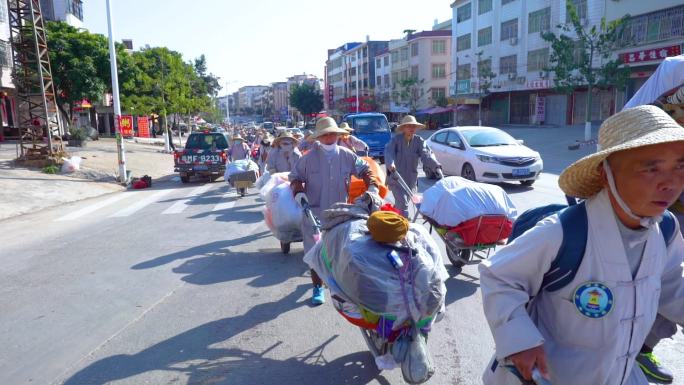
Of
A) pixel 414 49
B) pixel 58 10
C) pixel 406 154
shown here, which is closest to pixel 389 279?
pixel 406 154

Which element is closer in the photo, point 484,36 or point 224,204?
point 224,204

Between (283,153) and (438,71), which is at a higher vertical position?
(438,71)

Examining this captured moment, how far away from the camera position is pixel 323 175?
514 centimetres

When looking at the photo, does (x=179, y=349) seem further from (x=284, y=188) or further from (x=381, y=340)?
(x=284, y=188)

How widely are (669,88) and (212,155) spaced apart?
1544cm

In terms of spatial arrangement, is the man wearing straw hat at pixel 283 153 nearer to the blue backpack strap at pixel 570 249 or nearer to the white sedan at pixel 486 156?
the white sedan at pixel 486 156

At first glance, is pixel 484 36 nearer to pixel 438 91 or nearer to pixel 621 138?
pixel 438 91

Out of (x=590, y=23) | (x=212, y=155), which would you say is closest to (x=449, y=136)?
(x=212, y=155)

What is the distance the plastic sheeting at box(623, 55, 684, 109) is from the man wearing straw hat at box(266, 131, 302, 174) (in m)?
6.59

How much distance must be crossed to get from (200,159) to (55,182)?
4.35 meters

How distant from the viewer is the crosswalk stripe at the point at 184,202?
439 inches

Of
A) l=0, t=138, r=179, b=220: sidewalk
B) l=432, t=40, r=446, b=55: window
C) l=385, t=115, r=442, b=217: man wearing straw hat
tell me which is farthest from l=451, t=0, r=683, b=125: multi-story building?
l=0, t=138, r=179, b=220: sidewalk

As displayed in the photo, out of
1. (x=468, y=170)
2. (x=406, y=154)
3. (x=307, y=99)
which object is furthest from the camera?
(x=307, y=99)

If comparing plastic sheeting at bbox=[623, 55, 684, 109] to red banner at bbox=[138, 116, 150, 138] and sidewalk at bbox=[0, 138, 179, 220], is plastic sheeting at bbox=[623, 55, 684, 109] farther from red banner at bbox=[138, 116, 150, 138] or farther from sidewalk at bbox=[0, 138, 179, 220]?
red banner at bbox=[138, 116, 150, 138]
